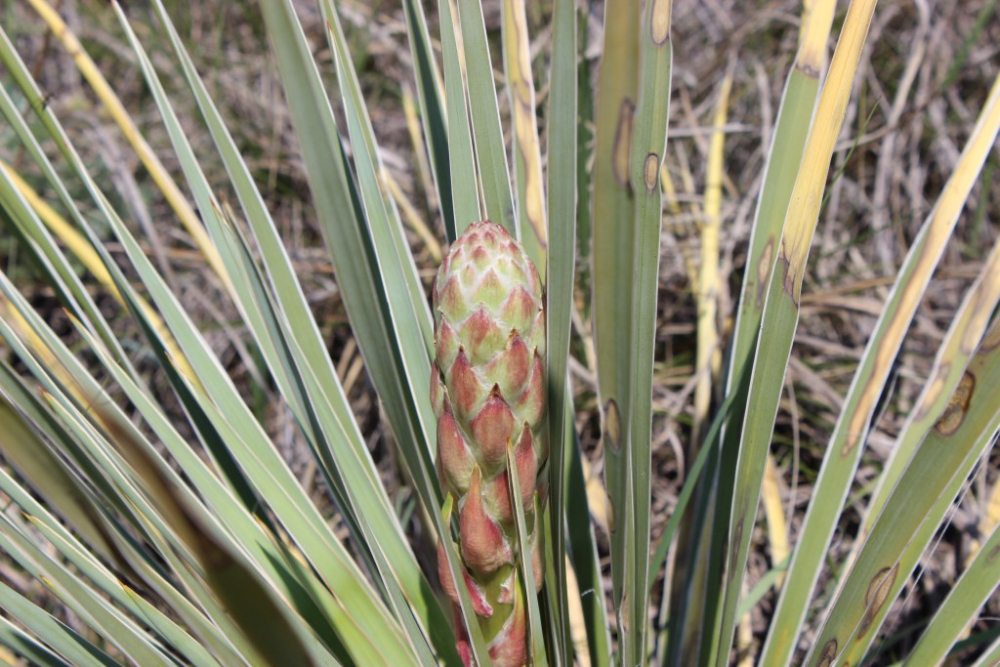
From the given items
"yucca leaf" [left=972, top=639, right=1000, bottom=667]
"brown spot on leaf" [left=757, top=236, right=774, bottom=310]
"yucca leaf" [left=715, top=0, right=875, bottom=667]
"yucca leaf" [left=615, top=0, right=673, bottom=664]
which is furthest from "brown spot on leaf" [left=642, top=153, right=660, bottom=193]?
"yucca leaf" [left=972, top=639, right=1000, bottom=667]

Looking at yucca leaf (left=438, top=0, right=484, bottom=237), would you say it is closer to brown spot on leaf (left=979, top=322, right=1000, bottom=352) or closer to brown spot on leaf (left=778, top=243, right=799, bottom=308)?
brown spot on leaf (left=778, top=243, right=799, bottom=308)

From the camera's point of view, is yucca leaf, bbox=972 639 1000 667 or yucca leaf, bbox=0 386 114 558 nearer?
yucca leaf, bbox=0 386 114 558

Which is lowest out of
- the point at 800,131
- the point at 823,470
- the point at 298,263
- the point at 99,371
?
the point at 823,470

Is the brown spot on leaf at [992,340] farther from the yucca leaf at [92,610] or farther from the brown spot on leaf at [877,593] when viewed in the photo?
the yucca leaf at [92,610]

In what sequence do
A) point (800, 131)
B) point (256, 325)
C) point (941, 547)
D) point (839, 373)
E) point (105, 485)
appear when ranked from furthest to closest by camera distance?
point (839, 373)
point (941, 547)
point (256, 325)
point (800, 131)
point (105, 485)

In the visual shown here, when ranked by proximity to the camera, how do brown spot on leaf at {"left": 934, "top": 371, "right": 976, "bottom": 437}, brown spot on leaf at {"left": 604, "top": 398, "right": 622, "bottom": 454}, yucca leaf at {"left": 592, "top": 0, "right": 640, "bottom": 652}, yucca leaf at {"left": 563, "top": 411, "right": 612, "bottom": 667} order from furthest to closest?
yucca leaf at {"left": 563, "top": 411, "right": 612, "bottom": 667} → brown spot on leaf at {"left": 604, "top": 398, "right": 622, "bottom": 454} → brown spot on leaf at {"left": 934, "top": 371, "right": 976, "bottom": 437} → yucca leaf at {"left": 592, "top": 0, "right": 640, "bottom": 652}

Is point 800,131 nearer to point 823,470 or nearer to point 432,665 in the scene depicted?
point 823,470

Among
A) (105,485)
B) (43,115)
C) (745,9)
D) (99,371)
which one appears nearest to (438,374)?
(105,485)

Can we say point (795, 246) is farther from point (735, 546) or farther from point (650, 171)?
point (735, 546)

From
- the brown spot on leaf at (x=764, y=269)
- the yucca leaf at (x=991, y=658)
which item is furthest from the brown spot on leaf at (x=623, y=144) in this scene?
the yucca leaf at (x=991, y=658)
